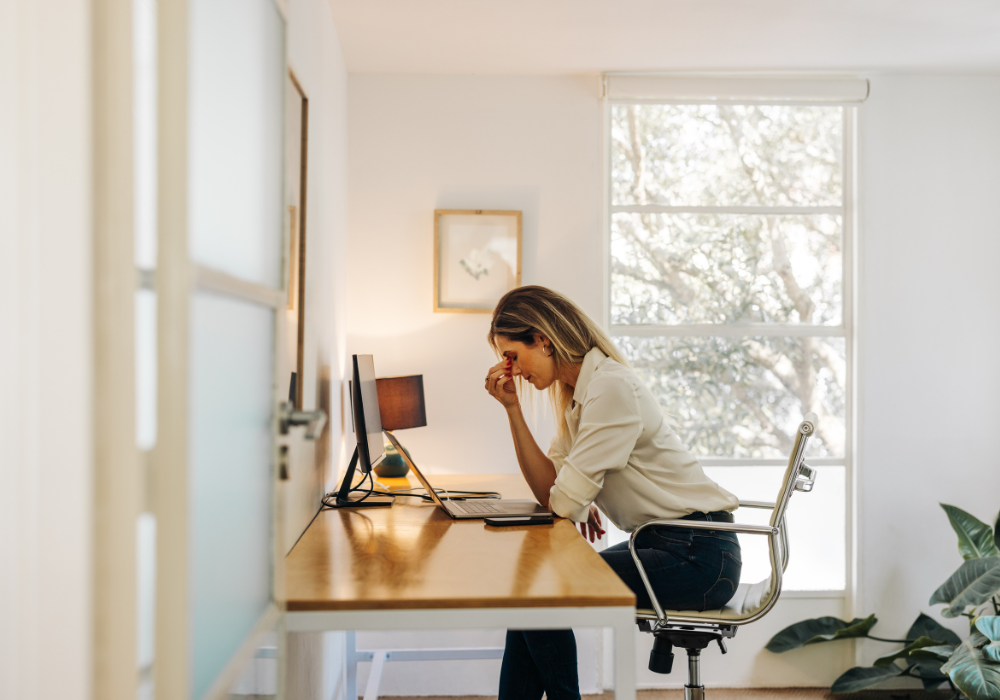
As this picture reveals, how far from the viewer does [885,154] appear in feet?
10.1

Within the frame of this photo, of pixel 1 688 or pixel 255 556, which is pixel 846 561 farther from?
pixel 1 688

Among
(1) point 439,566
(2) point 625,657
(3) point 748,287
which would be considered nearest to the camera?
(2) point 625,657

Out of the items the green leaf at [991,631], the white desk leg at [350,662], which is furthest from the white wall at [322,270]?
the green leaf at [991,631]

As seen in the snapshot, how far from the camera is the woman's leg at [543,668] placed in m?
1.80

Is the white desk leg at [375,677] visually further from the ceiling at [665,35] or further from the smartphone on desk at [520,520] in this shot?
the ceiling at [665,35]

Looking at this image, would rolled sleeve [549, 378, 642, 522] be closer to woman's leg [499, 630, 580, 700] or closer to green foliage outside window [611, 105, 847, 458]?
woman's leg [499, 630, 580, 700]

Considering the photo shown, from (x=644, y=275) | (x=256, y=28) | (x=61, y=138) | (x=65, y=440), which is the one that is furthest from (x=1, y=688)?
(x=644, y=275)

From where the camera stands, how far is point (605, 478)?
2012 mm

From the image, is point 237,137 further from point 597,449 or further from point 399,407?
point 399,407

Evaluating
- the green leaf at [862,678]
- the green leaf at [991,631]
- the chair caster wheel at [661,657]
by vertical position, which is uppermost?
the chair caster wheel at [661,657]

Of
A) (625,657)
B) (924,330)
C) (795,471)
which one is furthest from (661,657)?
(924,330)

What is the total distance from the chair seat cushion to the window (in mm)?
1154

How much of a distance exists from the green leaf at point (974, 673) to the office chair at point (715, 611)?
3.29 feet

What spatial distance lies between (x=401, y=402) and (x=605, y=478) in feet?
3.33
